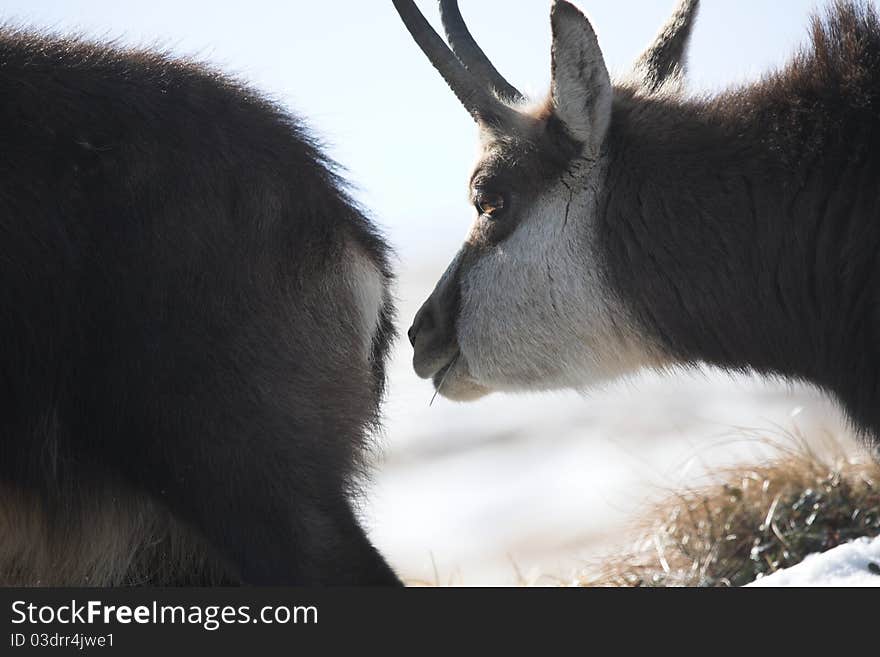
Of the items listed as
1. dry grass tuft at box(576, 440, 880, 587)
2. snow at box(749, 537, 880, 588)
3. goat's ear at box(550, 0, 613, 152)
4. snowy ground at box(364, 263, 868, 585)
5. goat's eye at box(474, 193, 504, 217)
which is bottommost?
snowy ground at box(364, 263, 868, 585)

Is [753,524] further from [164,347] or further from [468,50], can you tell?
[164,347]

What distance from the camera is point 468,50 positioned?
17.0 feet

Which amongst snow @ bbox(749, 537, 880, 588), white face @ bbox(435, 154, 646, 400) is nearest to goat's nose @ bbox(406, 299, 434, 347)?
white face @ bbox(435, 154, 646, 400)

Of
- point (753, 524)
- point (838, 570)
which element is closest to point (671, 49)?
point (838, 570)

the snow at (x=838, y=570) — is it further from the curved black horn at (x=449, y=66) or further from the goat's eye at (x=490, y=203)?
the curved black horn at (x=449, y=66)

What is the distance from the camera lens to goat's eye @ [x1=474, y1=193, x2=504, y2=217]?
4836 mm

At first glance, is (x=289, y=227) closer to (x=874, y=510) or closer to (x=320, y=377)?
(x=320, y=377)

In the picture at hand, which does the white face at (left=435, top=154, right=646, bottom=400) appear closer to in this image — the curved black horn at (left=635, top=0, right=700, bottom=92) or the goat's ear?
the goat's ear

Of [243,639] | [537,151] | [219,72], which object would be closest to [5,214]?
[219,72]

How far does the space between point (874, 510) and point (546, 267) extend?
2.24 metres

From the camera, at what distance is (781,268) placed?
4.35m

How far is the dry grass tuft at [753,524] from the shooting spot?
19.0ft

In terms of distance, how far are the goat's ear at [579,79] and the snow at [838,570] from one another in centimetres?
185

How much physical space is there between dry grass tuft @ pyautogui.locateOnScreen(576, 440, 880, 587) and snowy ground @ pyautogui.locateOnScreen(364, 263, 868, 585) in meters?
0.30
